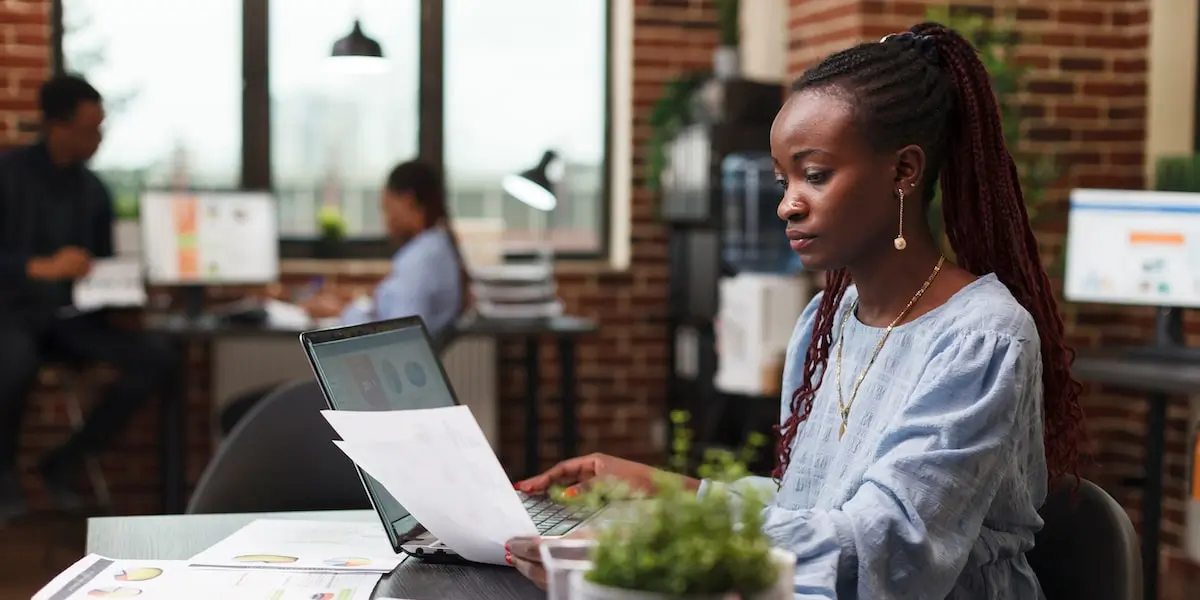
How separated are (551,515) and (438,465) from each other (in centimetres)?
34

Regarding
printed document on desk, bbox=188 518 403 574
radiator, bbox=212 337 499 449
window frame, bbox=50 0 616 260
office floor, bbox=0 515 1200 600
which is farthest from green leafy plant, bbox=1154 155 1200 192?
printed document on desk, bbox=188 518 403 574

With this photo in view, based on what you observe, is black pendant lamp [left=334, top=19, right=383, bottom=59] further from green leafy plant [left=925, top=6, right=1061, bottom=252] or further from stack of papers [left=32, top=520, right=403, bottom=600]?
stack of papers [left=32, top=520, right=403, bottom=600]

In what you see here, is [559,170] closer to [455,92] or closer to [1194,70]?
[455,92]

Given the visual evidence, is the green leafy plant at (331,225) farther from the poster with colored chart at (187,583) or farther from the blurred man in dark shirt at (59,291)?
the poster with colored chart at (187,583)

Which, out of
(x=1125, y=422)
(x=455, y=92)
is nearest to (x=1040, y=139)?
(x=1125, y=422)

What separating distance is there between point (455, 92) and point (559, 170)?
2.44 feet

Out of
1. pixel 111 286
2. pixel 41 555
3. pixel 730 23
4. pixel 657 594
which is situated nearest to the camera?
pixel 657 594

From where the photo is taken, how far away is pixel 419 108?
18.4 feet

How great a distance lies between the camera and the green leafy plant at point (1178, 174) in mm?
3818

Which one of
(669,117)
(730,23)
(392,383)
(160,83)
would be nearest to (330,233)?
(160,83)

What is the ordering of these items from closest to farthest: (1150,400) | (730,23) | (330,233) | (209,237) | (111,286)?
(1150,400), (111,286), (209,237), (730,23), (330,233)

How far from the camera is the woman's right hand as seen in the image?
1.42 metres

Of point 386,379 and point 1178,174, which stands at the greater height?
point 1178,174

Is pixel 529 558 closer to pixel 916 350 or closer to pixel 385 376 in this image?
pixel 385 376
